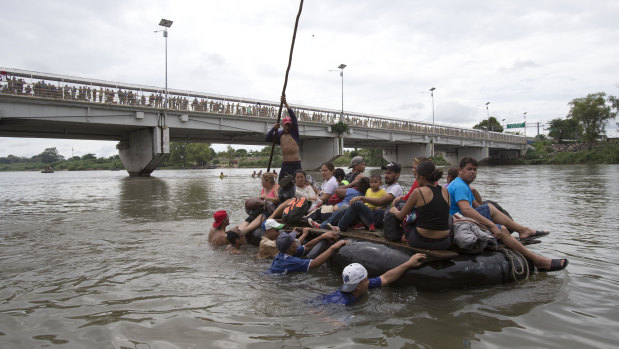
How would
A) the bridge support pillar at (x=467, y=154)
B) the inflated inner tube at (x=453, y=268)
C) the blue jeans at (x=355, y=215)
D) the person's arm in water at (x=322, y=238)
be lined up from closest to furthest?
the inflated inner tube at (x=453, y=268) → the person's arm in water at (x=322, y=238) → the blue jeans at (x=355, y=215) → the bridge support pillar at (x=467, y=154)

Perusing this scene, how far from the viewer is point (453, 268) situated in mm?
4570

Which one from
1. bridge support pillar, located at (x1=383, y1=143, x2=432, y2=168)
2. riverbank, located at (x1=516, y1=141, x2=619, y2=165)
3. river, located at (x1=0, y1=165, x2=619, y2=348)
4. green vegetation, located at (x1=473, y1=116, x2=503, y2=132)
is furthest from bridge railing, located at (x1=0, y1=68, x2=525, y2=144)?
green vegetation, located at (x1=473, y1=116, x2=503, y2=132)

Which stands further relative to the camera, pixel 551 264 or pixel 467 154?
pixel 467 154

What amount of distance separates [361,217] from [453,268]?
1.98 metres

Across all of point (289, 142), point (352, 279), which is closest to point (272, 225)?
point (289, 142)

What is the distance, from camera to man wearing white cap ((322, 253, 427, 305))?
4113mm

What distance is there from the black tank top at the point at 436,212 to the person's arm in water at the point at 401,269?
0.41 m

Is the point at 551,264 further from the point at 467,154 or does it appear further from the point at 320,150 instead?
the point at 467,154

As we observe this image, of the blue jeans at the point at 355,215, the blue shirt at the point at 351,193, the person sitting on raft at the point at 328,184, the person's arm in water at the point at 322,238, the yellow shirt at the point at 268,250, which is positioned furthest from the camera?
the person sitting on raft at the point at 328,184

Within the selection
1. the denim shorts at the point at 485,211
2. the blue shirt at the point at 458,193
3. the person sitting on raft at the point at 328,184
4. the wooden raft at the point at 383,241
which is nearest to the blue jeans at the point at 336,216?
the wooden raft at the point at 383,241

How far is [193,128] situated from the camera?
32.8 m

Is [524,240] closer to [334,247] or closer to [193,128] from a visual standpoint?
[334,247]

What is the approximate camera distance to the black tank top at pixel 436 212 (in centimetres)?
459

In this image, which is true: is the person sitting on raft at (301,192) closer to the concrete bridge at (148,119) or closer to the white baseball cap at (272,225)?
the white baseball cap at (272,225)
